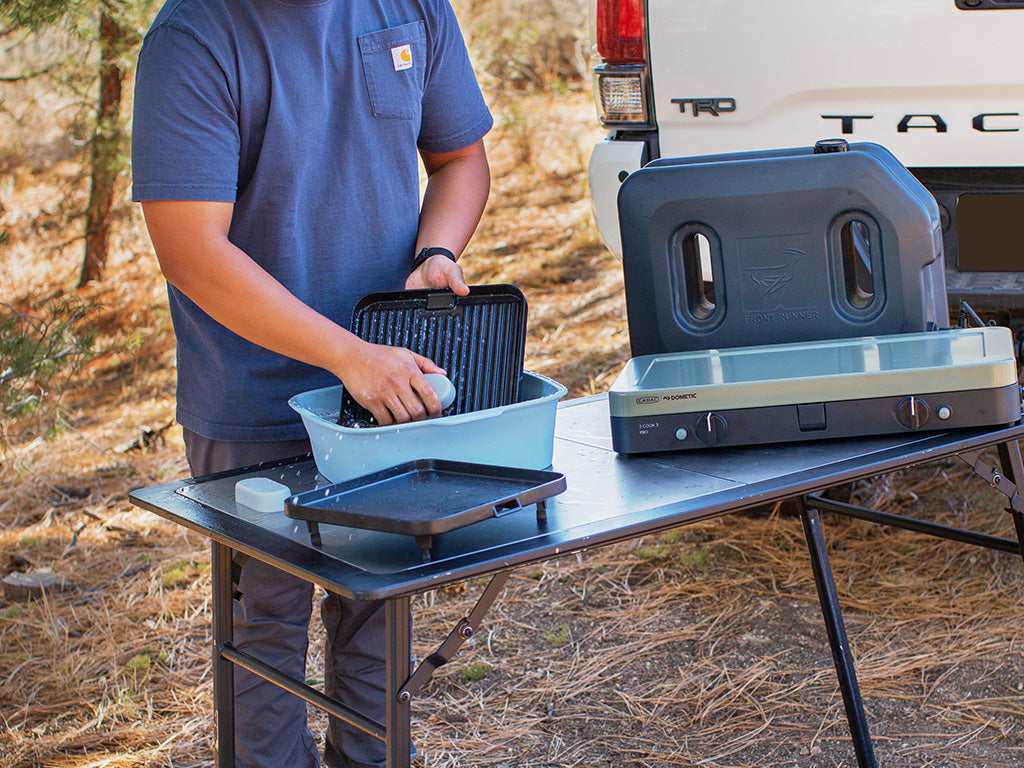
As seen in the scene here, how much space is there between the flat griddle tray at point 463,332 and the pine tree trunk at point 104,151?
12.0 feet

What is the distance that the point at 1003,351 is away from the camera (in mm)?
1812

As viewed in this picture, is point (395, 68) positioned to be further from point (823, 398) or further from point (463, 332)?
point (823, 398)

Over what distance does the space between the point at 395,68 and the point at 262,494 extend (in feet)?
2.64

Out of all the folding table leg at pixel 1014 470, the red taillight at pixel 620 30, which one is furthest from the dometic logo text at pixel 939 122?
the folding table leg at pixel 1014 470

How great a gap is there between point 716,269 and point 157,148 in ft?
3.15

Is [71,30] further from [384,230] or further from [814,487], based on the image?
[814,487]

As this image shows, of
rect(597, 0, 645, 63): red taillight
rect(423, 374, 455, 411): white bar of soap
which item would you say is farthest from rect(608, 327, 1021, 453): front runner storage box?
rect(597, 0, 645, 63): red taillight

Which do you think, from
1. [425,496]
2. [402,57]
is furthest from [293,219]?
[425,496]

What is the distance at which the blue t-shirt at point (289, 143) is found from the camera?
1.77 metres

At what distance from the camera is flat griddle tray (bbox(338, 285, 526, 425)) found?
6.00 feet

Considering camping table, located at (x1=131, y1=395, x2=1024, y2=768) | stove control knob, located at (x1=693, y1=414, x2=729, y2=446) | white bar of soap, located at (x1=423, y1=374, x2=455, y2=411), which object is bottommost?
camping table, located at (x1=131, y1=395, x2=1024, y2=768)

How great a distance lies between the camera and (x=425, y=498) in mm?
1477

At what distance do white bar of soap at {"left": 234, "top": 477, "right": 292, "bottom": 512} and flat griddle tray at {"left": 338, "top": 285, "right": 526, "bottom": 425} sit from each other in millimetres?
278

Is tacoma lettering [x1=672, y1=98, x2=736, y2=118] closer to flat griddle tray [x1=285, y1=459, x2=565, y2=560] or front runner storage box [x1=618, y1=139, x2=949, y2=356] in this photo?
front runner storage box [x1=618, y1=139, x2=949, y2=356]
